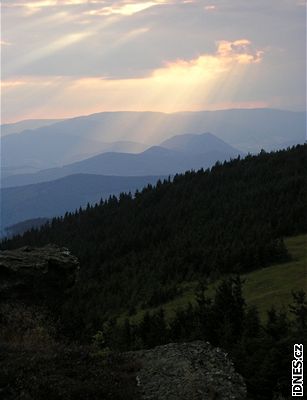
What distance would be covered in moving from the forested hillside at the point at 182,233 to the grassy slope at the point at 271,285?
3697 mm

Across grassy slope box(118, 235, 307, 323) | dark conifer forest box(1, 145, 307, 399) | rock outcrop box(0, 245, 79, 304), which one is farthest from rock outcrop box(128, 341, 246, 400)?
grassy slope box(118, 235, 307, 323)

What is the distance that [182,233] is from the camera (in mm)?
141250

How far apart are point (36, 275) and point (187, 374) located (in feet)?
56.2

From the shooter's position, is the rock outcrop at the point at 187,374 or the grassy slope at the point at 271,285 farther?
the grassy slope at the point at 271,285

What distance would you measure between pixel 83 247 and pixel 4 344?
140 m

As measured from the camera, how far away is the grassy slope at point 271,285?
61.6 meters

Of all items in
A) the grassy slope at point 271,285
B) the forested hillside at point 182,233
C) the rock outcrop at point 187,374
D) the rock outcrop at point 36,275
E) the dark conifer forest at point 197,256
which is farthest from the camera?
the forested hillside at point 182,233

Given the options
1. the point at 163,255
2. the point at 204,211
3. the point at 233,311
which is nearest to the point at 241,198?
the point at 204,211

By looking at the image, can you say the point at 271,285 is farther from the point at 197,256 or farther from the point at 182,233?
the point at 182,233

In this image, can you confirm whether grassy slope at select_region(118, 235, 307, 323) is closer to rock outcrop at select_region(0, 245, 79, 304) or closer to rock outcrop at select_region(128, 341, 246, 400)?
rock outcrop at select_region(0, 245, 79, 304)

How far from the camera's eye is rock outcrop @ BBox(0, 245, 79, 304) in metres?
29.1

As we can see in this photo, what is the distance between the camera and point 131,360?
55.7ft

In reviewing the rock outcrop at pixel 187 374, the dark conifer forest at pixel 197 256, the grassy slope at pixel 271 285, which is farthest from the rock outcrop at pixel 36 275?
the grassy slope at pixel 271 285

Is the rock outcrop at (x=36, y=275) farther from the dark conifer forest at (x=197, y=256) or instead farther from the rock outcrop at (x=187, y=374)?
the rock outcrop at (x=187, y=374)
